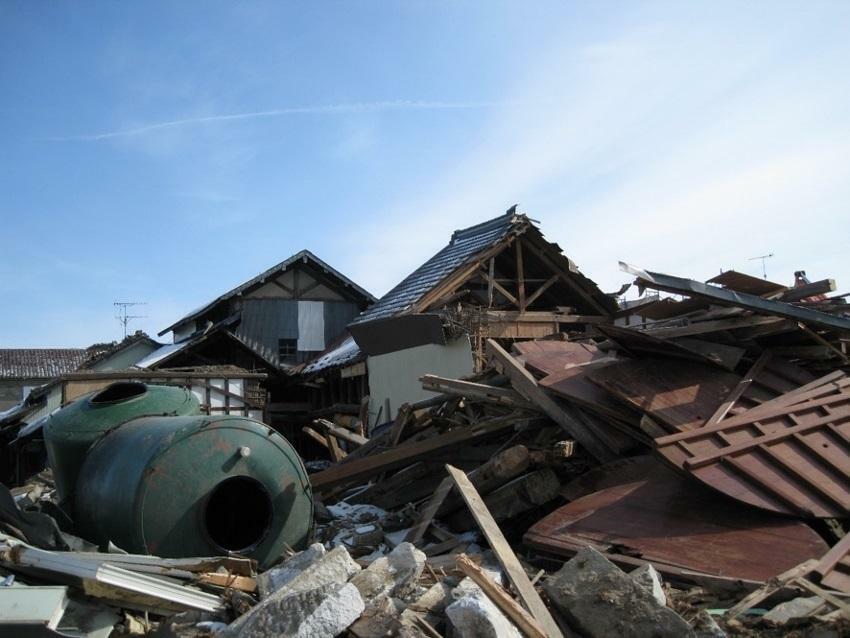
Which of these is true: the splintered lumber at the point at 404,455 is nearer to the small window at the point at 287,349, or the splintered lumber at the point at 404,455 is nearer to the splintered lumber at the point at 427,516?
the splintered lumber at the point at 427,516

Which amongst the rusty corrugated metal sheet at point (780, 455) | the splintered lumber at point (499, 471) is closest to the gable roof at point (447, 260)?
the splintered lumber at point (499, 471)

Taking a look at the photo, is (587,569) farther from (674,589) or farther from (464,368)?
(464,368)

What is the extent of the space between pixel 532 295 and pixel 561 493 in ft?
32.0

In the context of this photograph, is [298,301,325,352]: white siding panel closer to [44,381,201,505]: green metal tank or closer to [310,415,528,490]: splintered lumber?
[44,381,201,505]: green metal tank

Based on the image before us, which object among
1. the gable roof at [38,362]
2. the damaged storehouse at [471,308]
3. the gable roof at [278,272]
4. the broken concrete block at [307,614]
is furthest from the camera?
the gable roof at [38,362]

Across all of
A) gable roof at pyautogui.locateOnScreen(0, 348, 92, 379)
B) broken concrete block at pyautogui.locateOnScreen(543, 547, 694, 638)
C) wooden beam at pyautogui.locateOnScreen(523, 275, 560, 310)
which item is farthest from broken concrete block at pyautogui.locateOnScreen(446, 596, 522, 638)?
gable roof at pyautogui.locateOnScreen(0, 348, 92, 379)

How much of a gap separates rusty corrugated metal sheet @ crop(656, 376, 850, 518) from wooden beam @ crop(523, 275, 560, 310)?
9.51 meters

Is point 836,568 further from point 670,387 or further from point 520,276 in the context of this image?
point 520,276

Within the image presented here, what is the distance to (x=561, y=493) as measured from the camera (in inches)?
281

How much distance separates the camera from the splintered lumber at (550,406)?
24.6 ft

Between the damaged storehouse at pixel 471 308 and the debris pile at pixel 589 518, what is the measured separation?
578 centimetres

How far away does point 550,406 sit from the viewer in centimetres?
806

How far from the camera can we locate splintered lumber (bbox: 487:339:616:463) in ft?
24.6

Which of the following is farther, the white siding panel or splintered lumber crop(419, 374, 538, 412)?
the white siding panel
